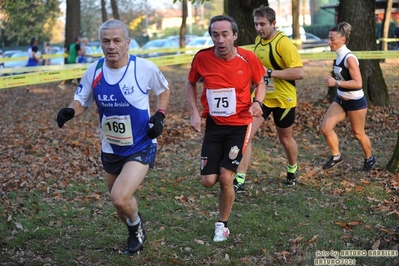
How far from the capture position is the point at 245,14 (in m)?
13.5

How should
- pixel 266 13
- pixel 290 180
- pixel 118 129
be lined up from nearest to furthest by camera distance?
pixel 118 129, pixel 266 13, pixel 290 180

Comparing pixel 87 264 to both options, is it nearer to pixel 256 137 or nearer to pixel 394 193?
pixel 394 193

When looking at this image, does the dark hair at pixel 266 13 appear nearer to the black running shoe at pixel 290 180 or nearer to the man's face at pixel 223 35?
the man's face at pixel 223 35

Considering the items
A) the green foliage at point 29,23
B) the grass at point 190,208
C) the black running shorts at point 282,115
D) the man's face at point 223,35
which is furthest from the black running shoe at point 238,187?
the green foliage at point 29,23

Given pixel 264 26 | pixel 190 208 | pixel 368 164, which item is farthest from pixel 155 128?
pixel 368 164

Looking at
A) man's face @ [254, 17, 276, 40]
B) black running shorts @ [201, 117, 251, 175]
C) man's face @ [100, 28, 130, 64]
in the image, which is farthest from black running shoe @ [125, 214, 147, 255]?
man's face @ [254, 17, 276, 40]

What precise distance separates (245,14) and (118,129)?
8.73 metres

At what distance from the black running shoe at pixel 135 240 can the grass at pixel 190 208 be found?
9 cm

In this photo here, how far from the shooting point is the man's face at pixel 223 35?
5.80 metres

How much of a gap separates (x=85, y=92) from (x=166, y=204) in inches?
88.3

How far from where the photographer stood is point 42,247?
600 centimetres

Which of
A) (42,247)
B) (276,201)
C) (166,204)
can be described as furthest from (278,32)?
(42,247)

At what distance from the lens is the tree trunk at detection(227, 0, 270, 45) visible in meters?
13.5

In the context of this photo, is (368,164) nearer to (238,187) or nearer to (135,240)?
(238,187)
